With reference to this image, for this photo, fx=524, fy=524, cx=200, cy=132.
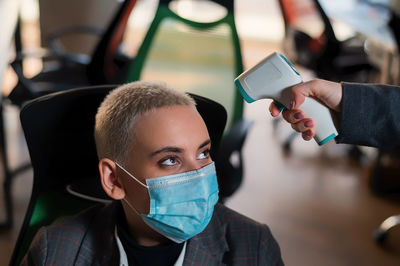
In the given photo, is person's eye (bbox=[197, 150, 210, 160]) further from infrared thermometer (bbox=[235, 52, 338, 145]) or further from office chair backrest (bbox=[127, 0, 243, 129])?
office chair backrest (bbox=[127, 0, 243, 129])

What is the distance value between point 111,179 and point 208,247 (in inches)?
10.1

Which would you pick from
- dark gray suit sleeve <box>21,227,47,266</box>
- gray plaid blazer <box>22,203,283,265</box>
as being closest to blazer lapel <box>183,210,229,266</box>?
gray plaid blazer <box>22,203,283,265</box>

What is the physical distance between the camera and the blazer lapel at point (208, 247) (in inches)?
44.1

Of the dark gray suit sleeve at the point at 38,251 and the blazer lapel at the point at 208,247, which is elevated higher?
the dark gray suit sleeve at the point at 38,251

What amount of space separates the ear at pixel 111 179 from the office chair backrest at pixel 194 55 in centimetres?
104

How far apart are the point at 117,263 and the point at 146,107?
34 centimetres

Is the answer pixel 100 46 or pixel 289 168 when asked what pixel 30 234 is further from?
pixel 289 168

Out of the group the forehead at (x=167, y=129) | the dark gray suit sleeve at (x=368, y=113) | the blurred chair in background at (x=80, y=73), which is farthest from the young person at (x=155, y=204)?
the blurred chair in background at (x=80, y=73)

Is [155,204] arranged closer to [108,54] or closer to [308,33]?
[108,54]

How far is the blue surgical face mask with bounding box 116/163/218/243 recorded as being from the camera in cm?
107

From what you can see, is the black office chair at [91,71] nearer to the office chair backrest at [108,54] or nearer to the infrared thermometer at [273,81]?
the office chair backrest at [108,54]

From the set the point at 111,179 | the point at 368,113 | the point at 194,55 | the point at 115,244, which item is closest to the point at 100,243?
the point at 115,244

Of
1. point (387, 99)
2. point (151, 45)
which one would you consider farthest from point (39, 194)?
point (151, 45)

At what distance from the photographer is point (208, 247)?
3.75 feet
